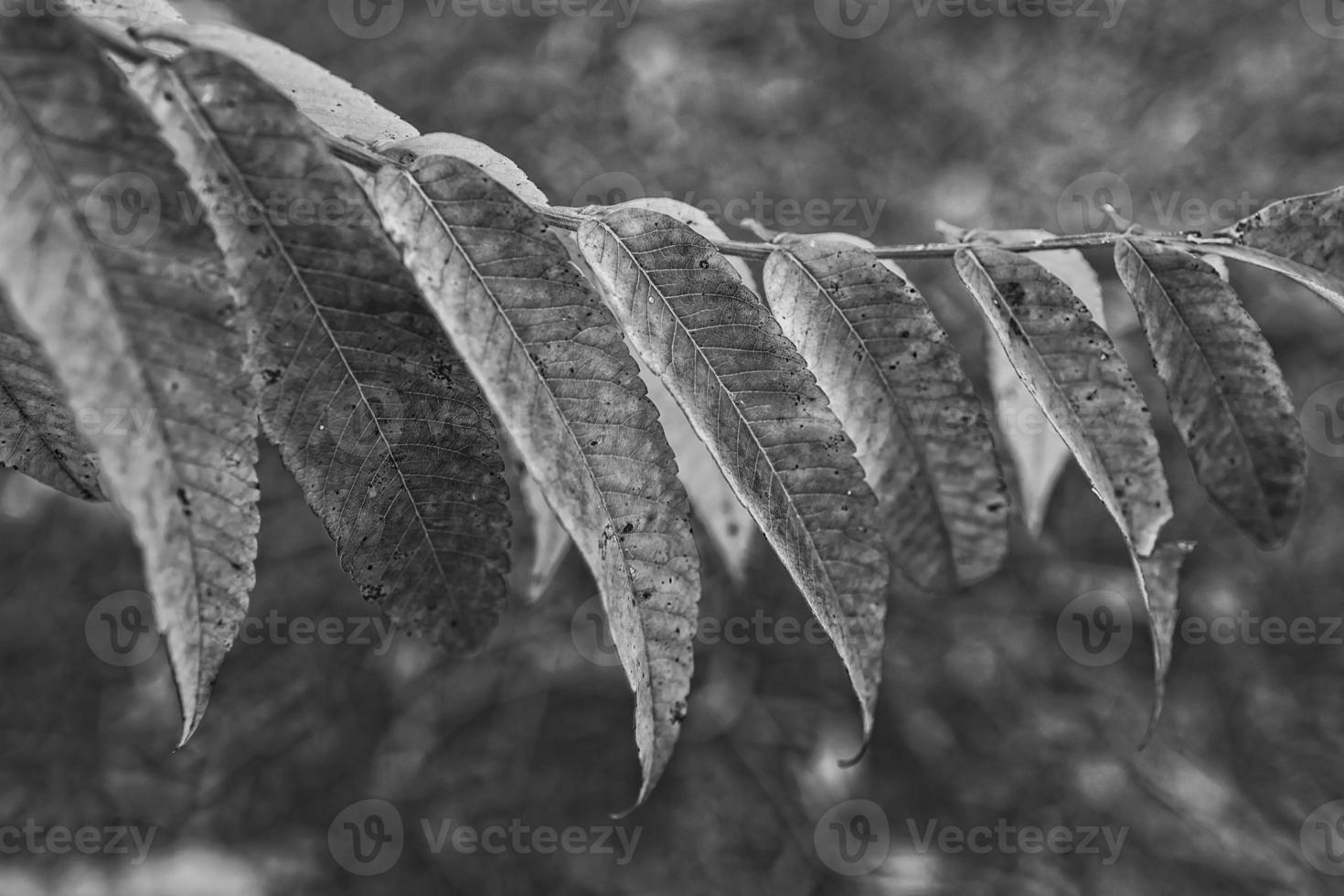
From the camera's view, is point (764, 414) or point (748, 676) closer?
point (764, 414)

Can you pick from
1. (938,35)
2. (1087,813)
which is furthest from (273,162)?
(938,35)

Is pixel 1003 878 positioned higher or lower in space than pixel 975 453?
lower

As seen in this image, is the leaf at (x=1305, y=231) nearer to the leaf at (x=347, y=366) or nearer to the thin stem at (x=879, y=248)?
the thin stem at (x=879, y=248)

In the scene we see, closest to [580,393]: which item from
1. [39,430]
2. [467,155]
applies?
[467,155]

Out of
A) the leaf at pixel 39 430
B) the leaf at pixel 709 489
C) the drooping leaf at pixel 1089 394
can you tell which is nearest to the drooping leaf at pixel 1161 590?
the drooping leaf at pixel 1089 394

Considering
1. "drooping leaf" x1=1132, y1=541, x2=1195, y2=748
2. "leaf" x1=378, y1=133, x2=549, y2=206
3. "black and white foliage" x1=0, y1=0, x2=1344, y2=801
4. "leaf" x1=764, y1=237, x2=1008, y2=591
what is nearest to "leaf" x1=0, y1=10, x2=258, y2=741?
"black and white foliage" x1=0, y1=0, x2=1344, y2=801

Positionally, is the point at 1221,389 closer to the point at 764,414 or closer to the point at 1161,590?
the point at 1161,590

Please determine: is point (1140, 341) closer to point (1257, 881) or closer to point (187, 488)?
point (1257, 881)
